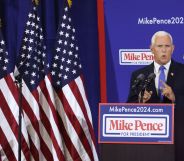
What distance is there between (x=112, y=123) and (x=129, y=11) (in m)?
2.09

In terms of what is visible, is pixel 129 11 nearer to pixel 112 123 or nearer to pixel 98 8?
pixel 98 8

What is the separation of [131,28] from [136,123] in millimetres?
1984

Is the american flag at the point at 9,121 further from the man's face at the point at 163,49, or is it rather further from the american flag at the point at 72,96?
the man's face at the point at 163,49

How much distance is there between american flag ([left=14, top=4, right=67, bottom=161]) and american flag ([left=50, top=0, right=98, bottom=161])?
11 cm

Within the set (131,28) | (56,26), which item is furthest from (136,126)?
(56,26)

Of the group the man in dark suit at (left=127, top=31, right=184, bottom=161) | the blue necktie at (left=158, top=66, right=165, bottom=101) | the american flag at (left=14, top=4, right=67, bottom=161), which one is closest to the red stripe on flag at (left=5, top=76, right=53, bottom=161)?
the american flag at (left=14, top=4, right=67, bottom=161)

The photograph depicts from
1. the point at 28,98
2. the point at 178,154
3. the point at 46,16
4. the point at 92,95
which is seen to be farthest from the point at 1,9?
the point at 178,154

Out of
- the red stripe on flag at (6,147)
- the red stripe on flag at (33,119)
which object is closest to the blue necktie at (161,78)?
the red stripe on flag at (33,119)

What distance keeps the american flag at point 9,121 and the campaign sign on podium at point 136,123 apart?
186cm

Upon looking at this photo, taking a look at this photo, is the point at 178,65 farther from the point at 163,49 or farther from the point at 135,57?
the point at 135,57

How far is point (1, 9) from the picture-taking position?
5.30 m

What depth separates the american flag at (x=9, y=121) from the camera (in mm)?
5020

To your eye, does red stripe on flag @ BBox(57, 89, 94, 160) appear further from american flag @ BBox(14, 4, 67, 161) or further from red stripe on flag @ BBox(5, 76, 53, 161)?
red stripe on flag @ BBox(5, 76, 53, 161)

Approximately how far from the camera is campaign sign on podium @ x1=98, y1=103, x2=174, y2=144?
3.27m
